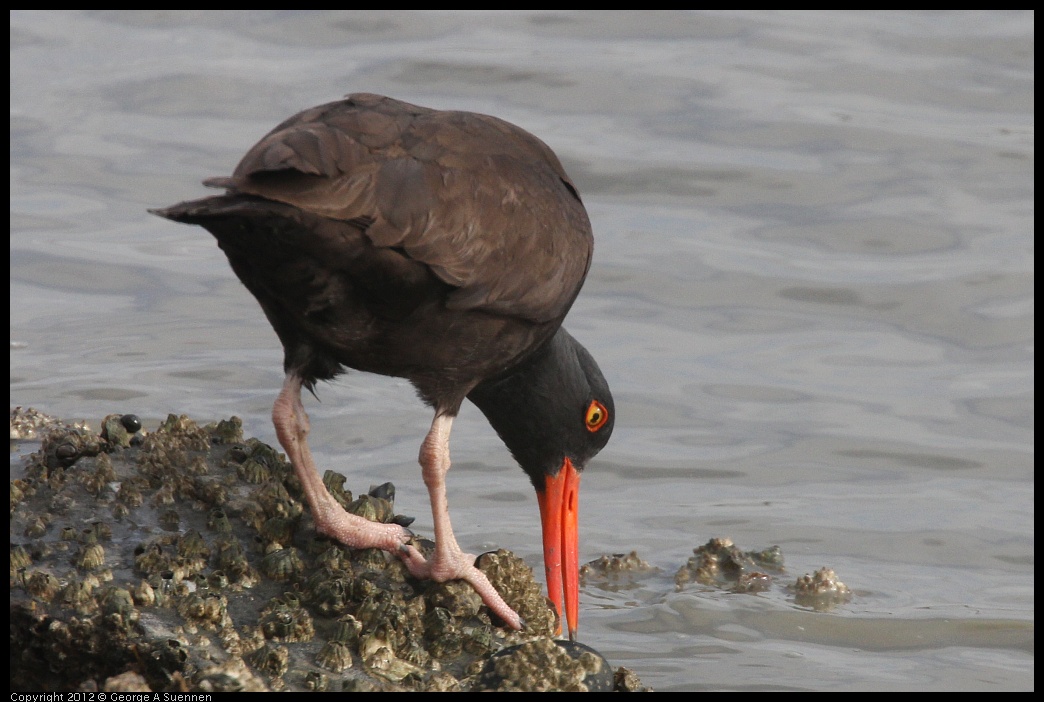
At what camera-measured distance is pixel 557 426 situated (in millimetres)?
5742

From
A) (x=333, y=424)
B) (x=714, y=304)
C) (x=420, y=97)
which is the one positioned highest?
(x=420, y=97)

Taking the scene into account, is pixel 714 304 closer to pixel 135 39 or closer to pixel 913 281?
pixel 913 281

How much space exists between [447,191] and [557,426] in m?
1.54

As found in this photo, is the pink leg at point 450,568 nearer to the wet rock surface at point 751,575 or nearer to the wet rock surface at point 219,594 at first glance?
the wet rock surface at point 219,594

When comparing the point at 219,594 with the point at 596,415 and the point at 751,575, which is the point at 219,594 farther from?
the point at 751,575

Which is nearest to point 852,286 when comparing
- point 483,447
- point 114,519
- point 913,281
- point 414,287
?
point 913,281

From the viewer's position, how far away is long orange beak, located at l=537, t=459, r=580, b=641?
19.0 ft

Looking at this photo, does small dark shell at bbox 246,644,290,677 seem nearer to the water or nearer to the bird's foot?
the bird's foot

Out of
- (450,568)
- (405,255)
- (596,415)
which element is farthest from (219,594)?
(596,415)

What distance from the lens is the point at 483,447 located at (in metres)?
7.65

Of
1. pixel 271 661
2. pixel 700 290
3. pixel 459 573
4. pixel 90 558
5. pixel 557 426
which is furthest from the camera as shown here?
pixel 700 290

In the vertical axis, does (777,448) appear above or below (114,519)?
below

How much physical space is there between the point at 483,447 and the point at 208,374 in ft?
5.65
